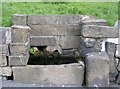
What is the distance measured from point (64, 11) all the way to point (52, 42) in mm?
1671

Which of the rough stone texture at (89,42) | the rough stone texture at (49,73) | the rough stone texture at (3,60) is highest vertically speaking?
the rough stone texture at (89,42)

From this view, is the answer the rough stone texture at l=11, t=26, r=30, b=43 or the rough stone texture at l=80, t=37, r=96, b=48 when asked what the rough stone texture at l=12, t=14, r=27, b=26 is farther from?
the rough stone texture at l=80, t=37, r=96, b=48

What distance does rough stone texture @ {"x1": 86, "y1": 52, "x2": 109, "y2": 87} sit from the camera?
7.06 metres

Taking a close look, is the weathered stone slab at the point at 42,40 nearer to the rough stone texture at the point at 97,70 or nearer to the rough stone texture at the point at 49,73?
the rough stone texture at the point at 49,73

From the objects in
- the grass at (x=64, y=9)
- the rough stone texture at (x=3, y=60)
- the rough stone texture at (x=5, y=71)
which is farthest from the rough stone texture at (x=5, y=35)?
the grass at (x=64, y=9)

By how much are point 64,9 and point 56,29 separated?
5.34 ft

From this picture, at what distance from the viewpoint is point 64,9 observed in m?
9.83

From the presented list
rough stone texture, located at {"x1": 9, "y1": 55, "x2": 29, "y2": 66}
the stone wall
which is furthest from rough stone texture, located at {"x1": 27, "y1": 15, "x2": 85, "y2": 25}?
rough stone texture, located at {"x1": 9, "y1": 55, "x2": 29, "y2": 66}

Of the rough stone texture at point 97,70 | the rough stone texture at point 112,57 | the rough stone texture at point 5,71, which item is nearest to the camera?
the rough stone texture at point 97,70

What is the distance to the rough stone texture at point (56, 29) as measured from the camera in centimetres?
831

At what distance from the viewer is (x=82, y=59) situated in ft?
25.9

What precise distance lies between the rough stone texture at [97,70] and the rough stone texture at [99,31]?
0.50m

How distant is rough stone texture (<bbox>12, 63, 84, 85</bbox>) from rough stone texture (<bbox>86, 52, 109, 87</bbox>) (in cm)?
22

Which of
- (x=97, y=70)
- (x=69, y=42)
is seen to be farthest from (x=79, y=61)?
Result: (x=69, y=42)
